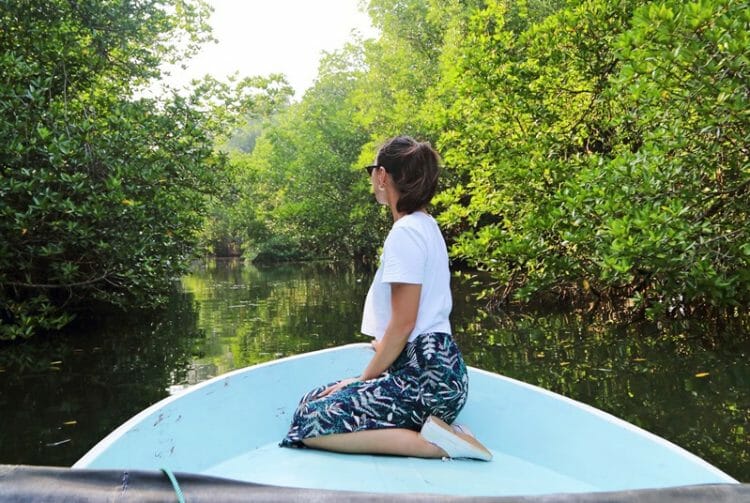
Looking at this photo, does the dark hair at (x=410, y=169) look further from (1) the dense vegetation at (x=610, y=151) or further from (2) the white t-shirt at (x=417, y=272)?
(1) the dense vegetation at (x=610, y=151)

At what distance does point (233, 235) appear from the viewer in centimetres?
5084

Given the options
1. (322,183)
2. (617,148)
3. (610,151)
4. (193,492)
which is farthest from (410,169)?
(322,183)

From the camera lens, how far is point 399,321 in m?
2.58

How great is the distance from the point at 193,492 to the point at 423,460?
54.5 inches

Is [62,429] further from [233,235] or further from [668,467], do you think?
[233,235]

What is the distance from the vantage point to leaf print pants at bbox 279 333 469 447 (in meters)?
2.67

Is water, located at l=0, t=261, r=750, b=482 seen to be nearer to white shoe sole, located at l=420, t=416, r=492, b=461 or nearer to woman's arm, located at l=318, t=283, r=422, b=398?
white shoe sole, located at l=420, t=416, r=492, b=461

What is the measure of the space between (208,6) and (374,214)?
11.2 meters

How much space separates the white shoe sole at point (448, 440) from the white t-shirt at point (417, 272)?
1.21 ft

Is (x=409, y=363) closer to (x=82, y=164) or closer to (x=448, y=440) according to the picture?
(x=448, y=440)

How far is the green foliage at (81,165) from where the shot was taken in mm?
7203

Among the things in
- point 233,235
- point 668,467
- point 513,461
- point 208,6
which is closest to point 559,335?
point 513,461

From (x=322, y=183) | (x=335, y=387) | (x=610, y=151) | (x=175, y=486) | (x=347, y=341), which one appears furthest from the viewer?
(x=322, y=183)

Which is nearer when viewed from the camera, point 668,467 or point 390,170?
point 668,467
